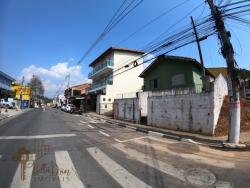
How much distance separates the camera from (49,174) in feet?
22.4

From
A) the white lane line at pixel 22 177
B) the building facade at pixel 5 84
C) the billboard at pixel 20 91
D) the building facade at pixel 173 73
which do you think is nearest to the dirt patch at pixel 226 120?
the building facade at pixel 173 73

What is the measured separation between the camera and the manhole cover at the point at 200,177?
6.30 metres

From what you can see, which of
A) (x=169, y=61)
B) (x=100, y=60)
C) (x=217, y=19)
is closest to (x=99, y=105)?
(x=100, y=60)

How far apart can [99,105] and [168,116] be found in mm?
25741

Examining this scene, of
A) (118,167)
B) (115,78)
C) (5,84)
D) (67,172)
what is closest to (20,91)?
(5,84)

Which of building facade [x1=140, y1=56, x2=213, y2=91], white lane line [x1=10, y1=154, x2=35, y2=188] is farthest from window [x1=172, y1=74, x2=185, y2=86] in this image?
white lane line [x1=10, y1=154, x2=35, y2=188]

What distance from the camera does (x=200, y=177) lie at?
6.81 meters

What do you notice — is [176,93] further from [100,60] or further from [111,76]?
[100,60]

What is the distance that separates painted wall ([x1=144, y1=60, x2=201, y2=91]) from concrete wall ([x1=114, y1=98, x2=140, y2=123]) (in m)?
4.21

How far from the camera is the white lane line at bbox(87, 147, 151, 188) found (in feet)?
20.1

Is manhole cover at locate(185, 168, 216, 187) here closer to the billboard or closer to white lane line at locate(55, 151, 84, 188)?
white lane line at locate(55, 151, 84, 188)

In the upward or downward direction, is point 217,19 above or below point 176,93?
above

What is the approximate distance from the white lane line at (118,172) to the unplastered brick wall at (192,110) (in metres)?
8.50

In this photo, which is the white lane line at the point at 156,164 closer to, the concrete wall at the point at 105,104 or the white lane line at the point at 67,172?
the white lane line at the point at 67,172
